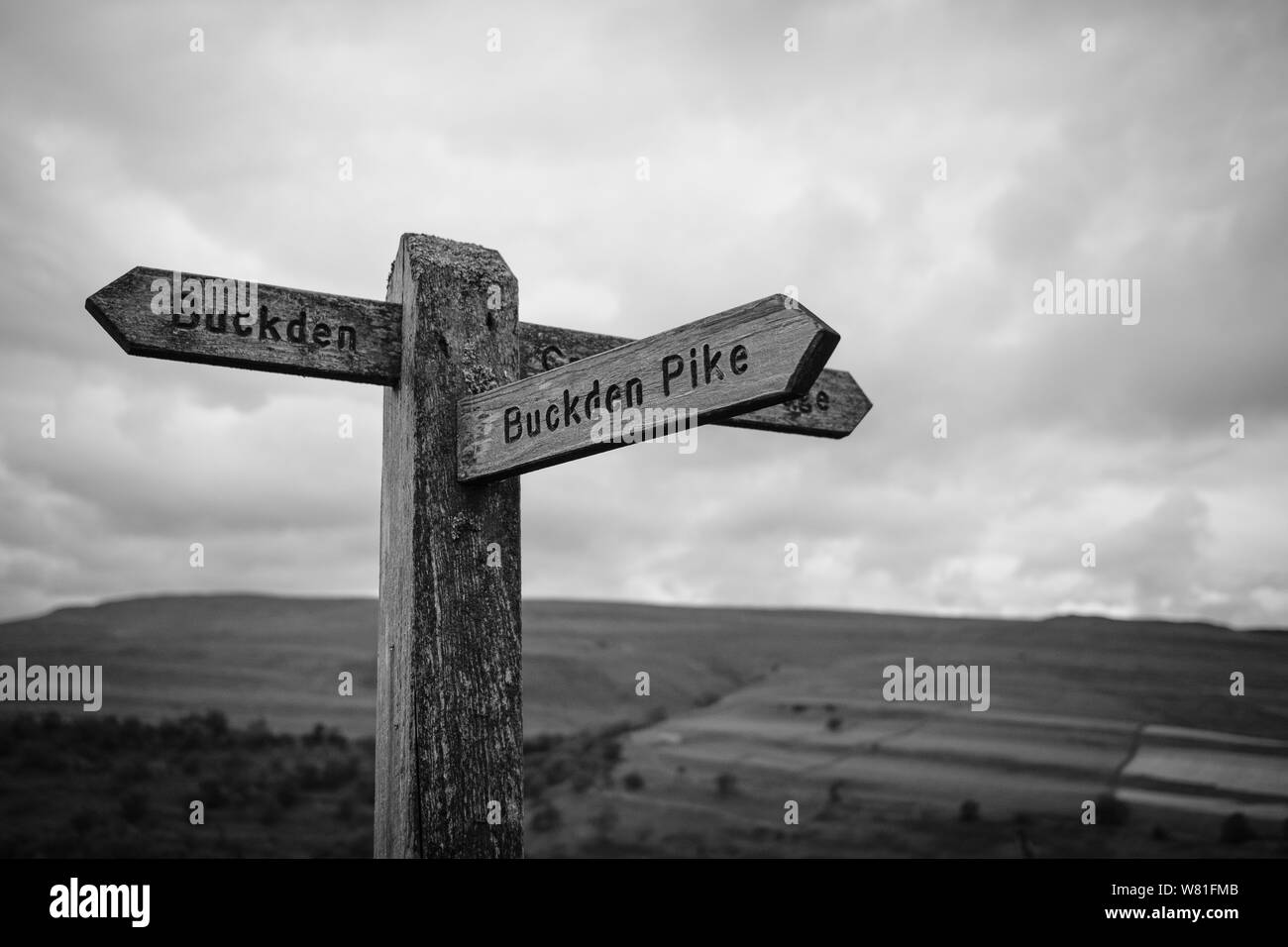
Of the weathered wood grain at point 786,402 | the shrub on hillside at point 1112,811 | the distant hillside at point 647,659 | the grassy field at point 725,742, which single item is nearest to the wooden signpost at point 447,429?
the weathered wood grain at point 786,402

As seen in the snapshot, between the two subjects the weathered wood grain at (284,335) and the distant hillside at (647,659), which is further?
the distant hillside at (647,659)

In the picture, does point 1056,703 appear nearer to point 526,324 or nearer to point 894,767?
point 894,767

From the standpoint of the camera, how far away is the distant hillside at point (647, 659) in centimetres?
2023

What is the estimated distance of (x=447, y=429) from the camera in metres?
2.67

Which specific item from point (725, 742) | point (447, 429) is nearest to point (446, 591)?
point (447, 429)

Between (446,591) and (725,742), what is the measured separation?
17.5 m

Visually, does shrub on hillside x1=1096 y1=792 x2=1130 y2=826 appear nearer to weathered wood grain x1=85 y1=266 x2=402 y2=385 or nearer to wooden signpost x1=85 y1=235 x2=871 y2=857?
wooden signpost x1=85 y1=235 x2=871 y2=857

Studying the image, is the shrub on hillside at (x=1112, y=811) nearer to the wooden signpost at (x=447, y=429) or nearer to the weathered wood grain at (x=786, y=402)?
the weathered wood grain at (x=786, y=402)
